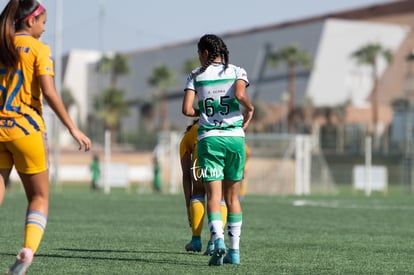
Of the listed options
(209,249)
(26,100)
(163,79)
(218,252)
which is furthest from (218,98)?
(163,79)

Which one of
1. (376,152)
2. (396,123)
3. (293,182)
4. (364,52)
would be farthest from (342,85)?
(293,182)

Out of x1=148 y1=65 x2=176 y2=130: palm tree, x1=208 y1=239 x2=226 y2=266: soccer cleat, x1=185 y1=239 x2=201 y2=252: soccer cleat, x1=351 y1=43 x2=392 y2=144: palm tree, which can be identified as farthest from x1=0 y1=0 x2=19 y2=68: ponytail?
x1=148 y1=65 x2=176 y2=130: palm tree

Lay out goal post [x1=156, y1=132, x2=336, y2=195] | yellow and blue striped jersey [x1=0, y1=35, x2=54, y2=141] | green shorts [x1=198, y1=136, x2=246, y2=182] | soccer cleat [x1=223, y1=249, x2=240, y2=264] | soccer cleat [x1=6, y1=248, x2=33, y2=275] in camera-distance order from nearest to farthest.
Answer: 1. soccer cleat [x1=6, y1=248, x2=33, y2=275]
2. yellow and blue striped jersey [x1=0, y1=35, x2=54, y2=141]
3. green shorts [x1=198, y1=136, x2=246, y2=182]
4. soccer cleat [x1=223, y1=249, x2=240, y2=264]
5. goal post [x1=156, y1=132, x2=336, y2=195]

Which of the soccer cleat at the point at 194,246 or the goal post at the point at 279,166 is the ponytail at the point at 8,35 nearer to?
the soccer cleat at the point at 194,246

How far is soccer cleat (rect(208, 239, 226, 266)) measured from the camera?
27.2 feet

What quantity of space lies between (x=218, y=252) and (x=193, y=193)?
1.95 meters

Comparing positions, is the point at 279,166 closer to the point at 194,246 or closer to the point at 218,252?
the point at 194,246

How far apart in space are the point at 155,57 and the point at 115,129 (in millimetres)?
13637

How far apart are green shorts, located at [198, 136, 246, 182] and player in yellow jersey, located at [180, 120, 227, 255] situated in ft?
2.68

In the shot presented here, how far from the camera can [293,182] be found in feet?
134

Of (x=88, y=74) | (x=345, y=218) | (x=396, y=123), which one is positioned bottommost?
(x=345, y=218)

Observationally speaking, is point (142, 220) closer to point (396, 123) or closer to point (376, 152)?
point (396, 123)

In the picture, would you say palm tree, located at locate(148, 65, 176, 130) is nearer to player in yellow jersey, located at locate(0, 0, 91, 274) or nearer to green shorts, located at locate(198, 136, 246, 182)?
green shorts, located at locate(198, 136, 246, 182)

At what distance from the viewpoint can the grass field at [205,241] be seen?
8359 millimetres
